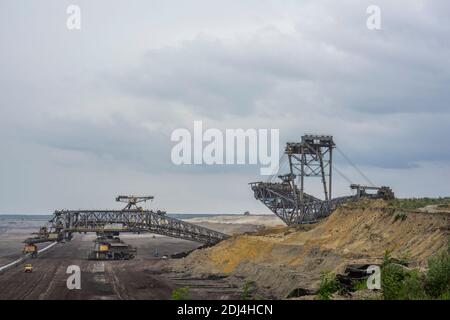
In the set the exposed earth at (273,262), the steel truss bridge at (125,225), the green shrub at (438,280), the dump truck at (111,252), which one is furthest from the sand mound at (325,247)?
the steel truss bridge at (125,225)

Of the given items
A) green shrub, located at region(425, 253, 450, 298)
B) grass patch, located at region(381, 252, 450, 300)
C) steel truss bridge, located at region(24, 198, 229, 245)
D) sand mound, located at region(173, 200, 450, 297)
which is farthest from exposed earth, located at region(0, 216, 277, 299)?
green shrub, located at region(425, 253, 450, 298)

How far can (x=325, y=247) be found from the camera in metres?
56.6

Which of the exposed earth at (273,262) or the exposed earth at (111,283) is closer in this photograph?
the exposed earth at (273,262)

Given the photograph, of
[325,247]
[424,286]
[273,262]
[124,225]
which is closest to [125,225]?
[124,225]

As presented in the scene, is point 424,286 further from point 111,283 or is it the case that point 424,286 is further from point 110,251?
point 110,251

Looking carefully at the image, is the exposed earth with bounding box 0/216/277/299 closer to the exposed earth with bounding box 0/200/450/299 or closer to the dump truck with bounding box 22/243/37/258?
the exposed earth with bounding box 0/200/450/299

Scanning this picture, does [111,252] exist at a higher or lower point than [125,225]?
lower

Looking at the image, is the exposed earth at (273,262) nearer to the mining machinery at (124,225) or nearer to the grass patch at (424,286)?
the grass patch at (424,286)

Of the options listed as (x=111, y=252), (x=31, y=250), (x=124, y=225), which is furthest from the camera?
(x=124, y=225)

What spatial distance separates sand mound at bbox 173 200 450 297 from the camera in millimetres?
45844

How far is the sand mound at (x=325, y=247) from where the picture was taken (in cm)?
4584
